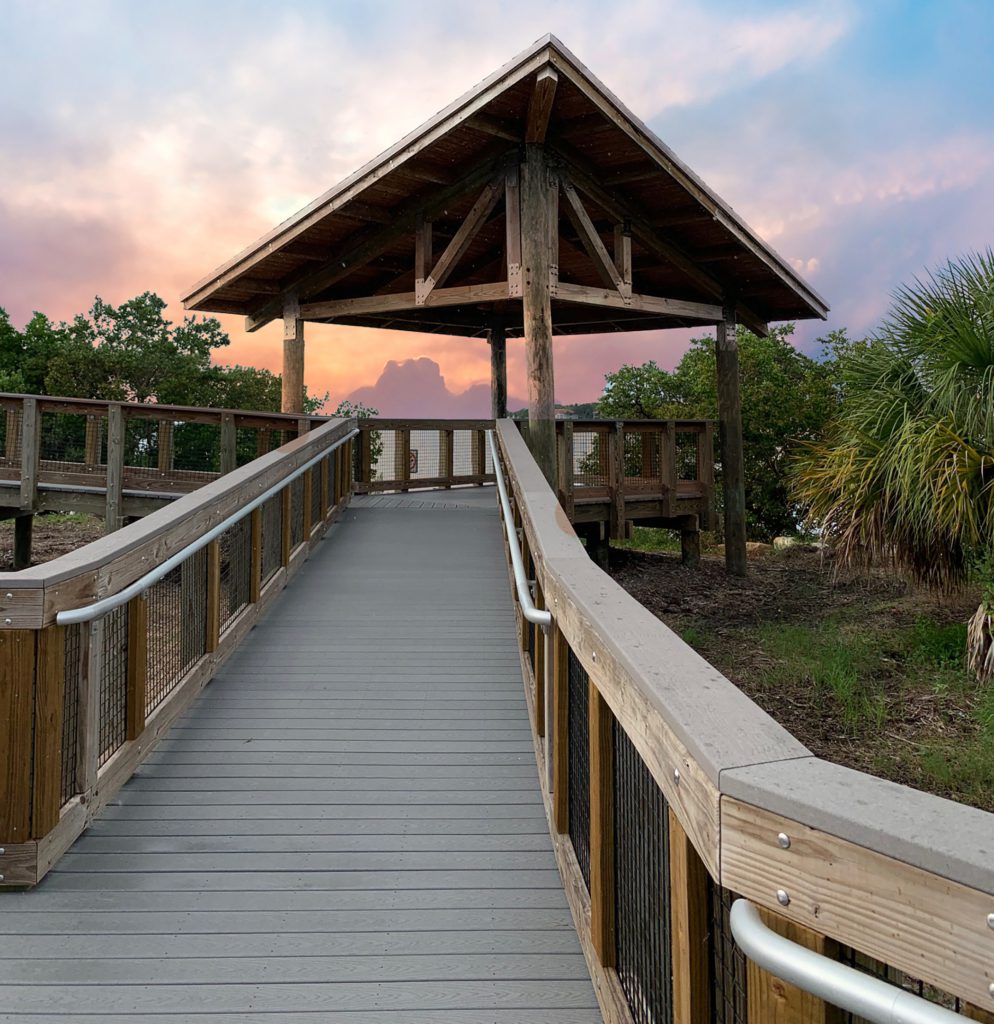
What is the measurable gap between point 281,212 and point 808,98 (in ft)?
70.7

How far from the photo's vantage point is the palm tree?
6781mm

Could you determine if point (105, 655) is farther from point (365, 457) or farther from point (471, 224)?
point (365, 457)

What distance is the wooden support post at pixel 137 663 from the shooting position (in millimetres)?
3359

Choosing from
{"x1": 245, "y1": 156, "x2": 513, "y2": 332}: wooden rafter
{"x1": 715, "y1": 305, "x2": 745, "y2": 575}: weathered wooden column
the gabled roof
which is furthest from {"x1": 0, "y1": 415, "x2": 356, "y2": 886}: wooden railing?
{"x1": 715, "y1": 305, "x2": 745, "y2": 575}: weathered wooden column

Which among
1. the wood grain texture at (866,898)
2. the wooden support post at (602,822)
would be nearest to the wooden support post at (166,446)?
the wooden support post at (602,822)

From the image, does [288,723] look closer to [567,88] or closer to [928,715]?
[928,715]

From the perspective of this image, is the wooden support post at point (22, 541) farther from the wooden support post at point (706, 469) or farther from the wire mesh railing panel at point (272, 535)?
the wooden support post at point (706, 469)

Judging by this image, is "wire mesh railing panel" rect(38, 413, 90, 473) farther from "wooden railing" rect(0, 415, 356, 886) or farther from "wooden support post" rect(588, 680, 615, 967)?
"wooden support post" rect(588, 680, 615, 967)

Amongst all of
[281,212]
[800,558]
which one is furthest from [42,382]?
[800,558]

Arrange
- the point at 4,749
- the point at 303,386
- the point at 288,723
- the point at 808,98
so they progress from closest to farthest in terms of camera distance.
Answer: the point at 4,749, the point at 288,723, the point at 303,386, the point at 808,98

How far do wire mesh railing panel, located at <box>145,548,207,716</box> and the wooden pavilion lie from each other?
542 cm

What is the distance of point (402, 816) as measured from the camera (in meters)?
3.21

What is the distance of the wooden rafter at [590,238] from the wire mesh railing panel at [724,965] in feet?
30.8

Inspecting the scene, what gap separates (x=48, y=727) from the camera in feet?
8.73
